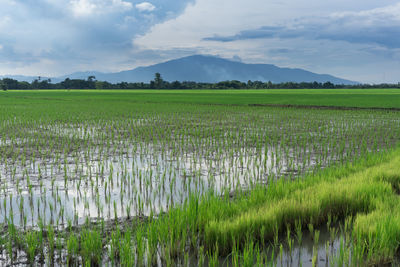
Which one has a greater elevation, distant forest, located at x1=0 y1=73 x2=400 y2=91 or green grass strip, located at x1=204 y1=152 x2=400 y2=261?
distant forest, located at x1=0 y1=73 x2=400 y2=91

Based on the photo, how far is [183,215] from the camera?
3482 millimetres

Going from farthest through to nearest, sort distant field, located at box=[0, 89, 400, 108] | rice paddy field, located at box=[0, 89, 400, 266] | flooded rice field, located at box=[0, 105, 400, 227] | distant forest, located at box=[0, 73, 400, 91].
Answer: distant forest, located at box=[0, 73, 400, 91] → distant field, located at box=[0, 89, 400, 108] → flooded rice field, located at box=[0, 105, 400, 227] → rice paddy field, located at box=[0, 89, 400, 266]

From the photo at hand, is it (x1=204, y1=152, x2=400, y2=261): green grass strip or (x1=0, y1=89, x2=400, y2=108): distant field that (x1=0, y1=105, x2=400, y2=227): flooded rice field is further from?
(x1=0, y1=89, x2=400, y2=108): distant field

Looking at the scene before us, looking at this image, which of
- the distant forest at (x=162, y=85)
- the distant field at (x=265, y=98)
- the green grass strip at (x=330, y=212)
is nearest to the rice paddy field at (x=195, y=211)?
the green grass strip at (x=330, y=212)

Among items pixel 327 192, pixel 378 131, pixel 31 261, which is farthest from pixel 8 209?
pixel 378 131

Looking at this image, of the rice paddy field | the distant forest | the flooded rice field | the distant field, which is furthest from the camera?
the distant forest

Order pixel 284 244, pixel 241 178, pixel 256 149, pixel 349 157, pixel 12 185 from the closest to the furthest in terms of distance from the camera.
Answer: pixel 284 244
pixel 12 185
pixel 241 178
pixel 349 157
pixel 256 149

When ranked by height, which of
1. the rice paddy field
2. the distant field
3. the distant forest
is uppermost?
the distant forest

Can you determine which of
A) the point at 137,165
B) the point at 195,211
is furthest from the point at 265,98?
the point at 195,211

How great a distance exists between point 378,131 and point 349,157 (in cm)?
565

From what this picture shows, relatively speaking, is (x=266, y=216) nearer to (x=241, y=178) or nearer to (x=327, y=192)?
(x=327, y=192)

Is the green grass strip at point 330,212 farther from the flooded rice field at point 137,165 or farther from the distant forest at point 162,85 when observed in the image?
the distant forest at point 162,85

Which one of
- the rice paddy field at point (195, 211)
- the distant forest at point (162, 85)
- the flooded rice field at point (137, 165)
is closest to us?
the rice paddy field at point (195, 211)

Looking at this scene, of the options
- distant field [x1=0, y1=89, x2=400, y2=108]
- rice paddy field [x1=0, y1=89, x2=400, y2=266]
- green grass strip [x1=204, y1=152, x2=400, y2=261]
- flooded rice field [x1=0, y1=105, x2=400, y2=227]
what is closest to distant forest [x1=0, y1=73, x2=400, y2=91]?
distant field [x1=0, y1=89, x2=400, y2=108]
